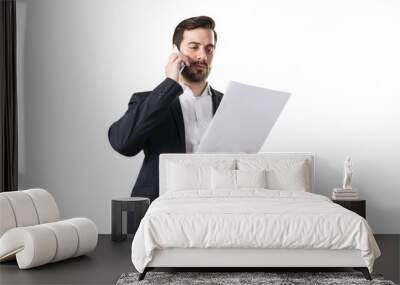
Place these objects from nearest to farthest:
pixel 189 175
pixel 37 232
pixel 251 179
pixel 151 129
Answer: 1. pixel 37 232
2. pixel 251 179
3. pixel 189 175
4. pixel 151 129

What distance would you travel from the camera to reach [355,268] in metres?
5.32

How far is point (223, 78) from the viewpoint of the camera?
734cm

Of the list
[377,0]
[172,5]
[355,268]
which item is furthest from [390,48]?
[355,268]

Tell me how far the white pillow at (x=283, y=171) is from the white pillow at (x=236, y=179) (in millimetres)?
128

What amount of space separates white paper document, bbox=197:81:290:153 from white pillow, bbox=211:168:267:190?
623 millimetres

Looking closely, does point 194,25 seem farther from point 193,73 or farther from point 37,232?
point 37,232

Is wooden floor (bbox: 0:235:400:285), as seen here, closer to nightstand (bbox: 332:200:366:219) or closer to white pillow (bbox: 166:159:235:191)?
nightstand (bbox: 332:200:366:219)

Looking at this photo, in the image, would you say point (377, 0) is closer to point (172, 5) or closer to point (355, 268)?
point (172, 5)

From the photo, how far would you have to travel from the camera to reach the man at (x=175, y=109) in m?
7.01

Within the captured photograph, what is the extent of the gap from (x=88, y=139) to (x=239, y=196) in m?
2.22

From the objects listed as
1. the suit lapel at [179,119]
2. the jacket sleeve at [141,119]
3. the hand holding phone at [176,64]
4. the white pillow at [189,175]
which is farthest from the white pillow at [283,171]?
the hand holding phone at [176,64]

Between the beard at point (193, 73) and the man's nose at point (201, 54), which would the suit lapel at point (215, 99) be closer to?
the beard at point (193, 73)

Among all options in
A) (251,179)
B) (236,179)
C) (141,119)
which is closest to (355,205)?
(251,179)

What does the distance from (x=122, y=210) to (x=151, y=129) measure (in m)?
0.84
